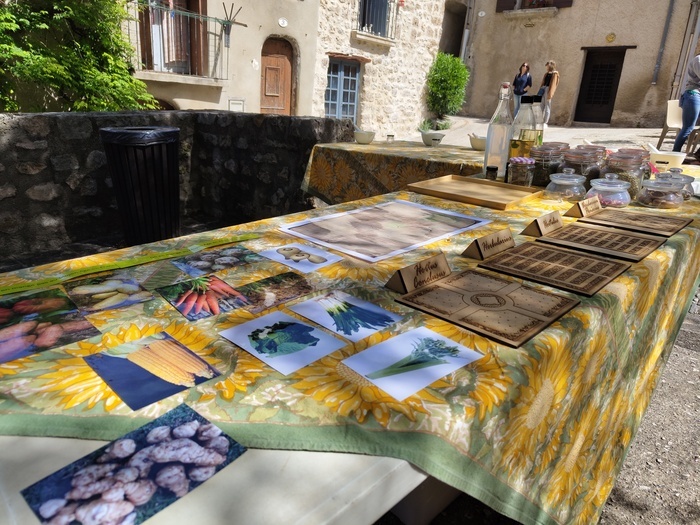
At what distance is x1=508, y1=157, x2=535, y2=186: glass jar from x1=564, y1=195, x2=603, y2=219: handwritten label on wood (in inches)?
12.4

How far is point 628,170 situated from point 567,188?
0.90 ft

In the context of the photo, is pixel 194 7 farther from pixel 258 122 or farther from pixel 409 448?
pixel 409 448

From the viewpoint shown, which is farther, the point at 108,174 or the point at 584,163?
the point at 108,174

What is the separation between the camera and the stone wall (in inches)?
118

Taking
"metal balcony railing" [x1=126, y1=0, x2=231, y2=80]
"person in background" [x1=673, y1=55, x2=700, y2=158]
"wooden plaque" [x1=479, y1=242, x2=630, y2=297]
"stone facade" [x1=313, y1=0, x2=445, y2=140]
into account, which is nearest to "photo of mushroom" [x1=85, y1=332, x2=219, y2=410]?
"wooden plaque" [x1=479, y1=242, x2=630, y2=297]

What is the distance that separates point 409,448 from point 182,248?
765 mm

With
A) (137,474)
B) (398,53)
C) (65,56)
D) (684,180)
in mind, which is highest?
(398,53)

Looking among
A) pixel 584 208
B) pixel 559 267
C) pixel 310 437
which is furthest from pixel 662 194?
pixel 310 437

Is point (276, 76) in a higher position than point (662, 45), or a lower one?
lower

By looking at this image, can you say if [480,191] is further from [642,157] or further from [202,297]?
[202,297]

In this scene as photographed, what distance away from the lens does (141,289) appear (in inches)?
34.9

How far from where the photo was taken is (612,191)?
64.6 inches

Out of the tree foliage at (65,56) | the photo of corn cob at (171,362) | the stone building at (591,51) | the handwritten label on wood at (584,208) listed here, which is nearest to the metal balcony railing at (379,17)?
the stone building at (591,51)

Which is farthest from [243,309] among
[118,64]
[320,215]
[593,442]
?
[118,64]
